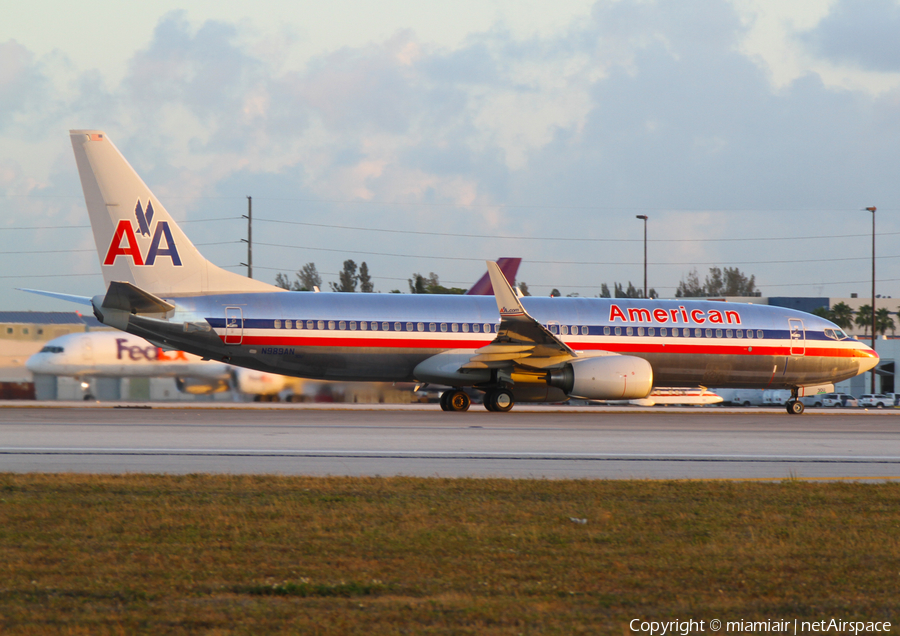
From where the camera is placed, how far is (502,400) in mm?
27875

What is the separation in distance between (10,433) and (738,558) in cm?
1471

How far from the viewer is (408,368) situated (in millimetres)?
27344

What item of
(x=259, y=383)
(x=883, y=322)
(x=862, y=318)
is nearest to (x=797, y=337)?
(x=259, y=383)

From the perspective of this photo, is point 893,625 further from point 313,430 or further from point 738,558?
point 313,430

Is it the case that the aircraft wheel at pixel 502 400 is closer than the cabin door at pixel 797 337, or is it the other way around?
the aircraft wheel at pixel 502 400

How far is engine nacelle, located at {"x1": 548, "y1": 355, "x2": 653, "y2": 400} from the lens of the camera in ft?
84.5

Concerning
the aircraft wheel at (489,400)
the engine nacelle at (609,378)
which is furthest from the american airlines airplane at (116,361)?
the engine nacelle at (609,378)

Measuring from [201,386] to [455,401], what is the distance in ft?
32.0

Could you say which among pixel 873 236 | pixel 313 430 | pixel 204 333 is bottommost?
pixel 313 430

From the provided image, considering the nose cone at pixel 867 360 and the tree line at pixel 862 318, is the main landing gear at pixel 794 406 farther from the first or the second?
the tree line at pixel 862 318

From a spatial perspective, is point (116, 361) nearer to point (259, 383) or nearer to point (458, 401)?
point (259, 383)

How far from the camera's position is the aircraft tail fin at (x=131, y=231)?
84.2ft

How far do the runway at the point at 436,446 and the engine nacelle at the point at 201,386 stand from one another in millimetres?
7106

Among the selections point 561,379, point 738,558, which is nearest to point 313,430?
point 561,379
